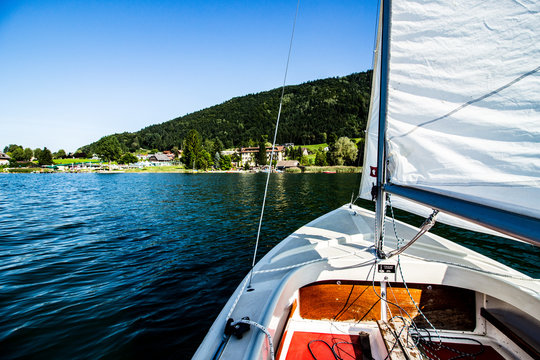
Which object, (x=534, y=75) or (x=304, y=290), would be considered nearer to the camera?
(x=534, y=75)

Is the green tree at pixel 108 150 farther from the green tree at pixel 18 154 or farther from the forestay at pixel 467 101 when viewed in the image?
the forestay at pixel 467 101

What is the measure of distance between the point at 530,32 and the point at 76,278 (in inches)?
351

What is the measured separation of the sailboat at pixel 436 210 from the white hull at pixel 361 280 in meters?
0.01

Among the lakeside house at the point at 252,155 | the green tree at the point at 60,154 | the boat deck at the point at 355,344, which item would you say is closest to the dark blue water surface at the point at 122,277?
the boat deck at the point at 355,344

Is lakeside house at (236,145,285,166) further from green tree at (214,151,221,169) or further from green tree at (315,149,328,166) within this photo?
green tree at (315,149,328,166)

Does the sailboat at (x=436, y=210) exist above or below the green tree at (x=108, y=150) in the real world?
below

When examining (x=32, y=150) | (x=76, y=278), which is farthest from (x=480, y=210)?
(x=32, y=150)

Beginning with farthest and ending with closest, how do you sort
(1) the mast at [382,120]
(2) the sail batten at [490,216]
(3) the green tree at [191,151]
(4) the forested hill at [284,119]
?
(4) the forested hill at [284,119] → (3) the green tree at [191,151] → (1) the mast at [382,120] → (2) the sail batten at [490,216]

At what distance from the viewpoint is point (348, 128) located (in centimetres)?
12950

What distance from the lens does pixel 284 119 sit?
166 m

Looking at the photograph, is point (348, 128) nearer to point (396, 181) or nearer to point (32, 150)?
point (396, 181)

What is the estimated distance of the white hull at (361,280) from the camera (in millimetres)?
2004

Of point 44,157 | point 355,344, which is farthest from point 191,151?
point 355,344

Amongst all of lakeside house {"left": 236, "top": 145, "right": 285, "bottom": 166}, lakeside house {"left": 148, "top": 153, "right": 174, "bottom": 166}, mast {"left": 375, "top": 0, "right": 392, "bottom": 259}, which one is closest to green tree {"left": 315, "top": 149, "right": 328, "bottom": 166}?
lakeside house {"left": 236, "top": 145, "right": 285, "bottom": 166}
